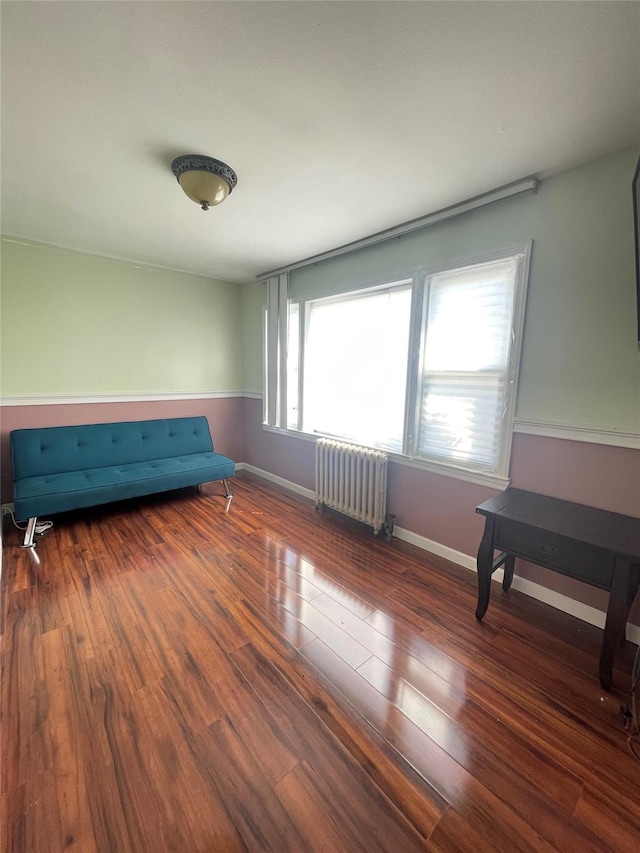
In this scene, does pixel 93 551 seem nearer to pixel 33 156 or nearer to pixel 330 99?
pixel 33 156

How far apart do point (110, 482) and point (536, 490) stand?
315cm

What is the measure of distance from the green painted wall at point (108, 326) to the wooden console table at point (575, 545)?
3452mm

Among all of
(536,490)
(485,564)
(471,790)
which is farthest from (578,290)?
(471,790)

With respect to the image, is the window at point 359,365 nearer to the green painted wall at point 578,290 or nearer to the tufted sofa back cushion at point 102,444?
the green painted wall at point 578,290

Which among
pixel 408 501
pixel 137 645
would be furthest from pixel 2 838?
pixel 408 501

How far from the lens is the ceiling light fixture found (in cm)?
164

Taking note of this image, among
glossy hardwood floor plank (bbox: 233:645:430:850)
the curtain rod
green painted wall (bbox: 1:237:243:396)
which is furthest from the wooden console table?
green painted wall (bbox: 1:237:243:396)

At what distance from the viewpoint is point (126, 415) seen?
3.52 m

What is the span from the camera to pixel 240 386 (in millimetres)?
4363

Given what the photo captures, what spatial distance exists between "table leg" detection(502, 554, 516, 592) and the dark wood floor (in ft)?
0.20

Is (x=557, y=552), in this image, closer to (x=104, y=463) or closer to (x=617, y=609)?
(x=617, y=609)

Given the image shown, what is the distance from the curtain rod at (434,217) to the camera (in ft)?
5.90

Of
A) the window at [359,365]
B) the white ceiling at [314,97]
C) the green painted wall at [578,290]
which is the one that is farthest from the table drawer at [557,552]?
the white ceiling at [314,97]

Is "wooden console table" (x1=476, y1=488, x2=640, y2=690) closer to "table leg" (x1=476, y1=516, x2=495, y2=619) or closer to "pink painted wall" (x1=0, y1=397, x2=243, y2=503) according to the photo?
"table leg" (x1=476, y1=516, x2=495, y2=619)
